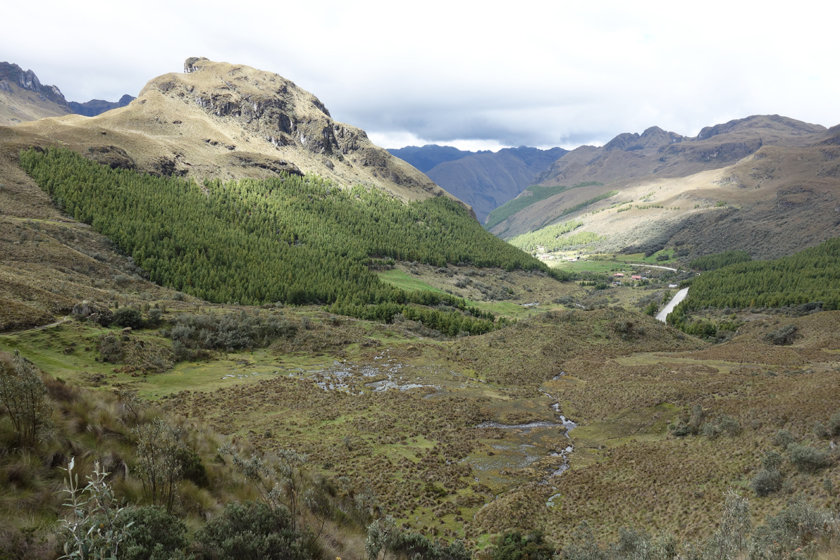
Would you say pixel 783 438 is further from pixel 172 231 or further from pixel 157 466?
pixel 172 231

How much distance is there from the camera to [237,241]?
392 feet

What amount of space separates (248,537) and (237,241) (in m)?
121

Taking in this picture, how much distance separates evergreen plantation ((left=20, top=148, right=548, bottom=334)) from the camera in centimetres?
9556

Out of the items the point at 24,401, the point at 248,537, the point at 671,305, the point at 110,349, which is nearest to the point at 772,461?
the point at 248,537

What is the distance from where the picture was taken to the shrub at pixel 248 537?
998 centimetres

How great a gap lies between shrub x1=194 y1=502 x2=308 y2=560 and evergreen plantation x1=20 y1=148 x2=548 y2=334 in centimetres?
8230

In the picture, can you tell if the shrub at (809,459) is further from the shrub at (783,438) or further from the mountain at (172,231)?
the mountain at (172,231)

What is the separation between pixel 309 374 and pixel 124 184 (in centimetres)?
11337

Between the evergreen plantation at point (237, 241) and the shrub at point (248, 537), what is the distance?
3240 inches

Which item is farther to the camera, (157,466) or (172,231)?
(172,231)

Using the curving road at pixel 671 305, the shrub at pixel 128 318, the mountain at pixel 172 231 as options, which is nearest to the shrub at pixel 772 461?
the mountain at pixel 172 231

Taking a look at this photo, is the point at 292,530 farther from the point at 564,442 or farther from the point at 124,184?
the point at 124,184

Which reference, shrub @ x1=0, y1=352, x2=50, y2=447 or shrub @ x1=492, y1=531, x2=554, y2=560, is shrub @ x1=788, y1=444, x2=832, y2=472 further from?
shrub @ x1=0, y1=352, x2=50, y2=447

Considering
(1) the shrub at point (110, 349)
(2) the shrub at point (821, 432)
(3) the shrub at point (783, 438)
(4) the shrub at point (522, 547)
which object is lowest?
(1) the shrub at point (110, 349)
